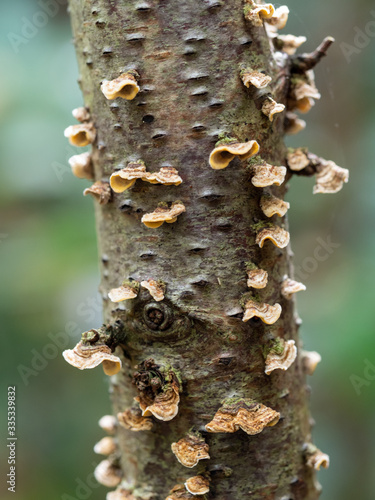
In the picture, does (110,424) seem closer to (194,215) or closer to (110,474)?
(110,474)

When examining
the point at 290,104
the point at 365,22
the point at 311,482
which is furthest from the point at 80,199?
the point at 365,22

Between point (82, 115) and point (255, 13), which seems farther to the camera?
point (82, 115)

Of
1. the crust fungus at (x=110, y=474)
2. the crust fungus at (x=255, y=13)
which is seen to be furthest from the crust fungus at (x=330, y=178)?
the crust fungus at (x=110, y=474)

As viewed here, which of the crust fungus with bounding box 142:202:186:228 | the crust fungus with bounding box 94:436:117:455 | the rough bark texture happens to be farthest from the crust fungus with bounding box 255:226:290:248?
the crust fungus with bounding box 94:436:117:455

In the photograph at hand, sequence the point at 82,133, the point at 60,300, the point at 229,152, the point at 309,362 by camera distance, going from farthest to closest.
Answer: the point at 60,300
the point at 309,362
the point at 82,133
the point at 229,152

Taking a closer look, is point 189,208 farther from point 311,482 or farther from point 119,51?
point 311,482

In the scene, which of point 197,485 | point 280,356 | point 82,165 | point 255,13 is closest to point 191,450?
point 197,485

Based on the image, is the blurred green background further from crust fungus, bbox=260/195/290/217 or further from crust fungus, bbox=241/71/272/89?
crust fungus, bbox=241/71/272/89

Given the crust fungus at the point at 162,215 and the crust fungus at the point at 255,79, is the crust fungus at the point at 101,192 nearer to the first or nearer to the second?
the crust fungus at the point at 162,215
